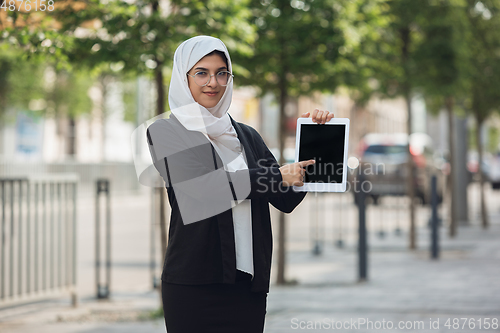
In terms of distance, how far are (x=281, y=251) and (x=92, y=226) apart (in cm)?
826

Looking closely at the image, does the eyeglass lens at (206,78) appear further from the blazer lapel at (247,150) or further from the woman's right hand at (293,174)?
the woman's right hand at (293,174)

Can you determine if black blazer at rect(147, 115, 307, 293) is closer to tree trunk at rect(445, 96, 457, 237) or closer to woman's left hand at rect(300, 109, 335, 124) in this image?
woman's left hand at rect(300, 109, 335, 124)

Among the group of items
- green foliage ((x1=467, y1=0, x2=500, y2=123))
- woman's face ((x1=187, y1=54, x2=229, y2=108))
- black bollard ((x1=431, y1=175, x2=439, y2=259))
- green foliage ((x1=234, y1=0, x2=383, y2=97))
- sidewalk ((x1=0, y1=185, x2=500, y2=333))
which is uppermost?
green foliage ((x1=467, y1=0, x2=500, y2=123))

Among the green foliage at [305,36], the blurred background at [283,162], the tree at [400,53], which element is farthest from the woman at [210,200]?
the tree at [400,53]

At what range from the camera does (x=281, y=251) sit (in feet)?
26.6

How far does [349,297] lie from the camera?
7043 millimetres

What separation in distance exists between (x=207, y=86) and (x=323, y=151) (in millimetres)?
494

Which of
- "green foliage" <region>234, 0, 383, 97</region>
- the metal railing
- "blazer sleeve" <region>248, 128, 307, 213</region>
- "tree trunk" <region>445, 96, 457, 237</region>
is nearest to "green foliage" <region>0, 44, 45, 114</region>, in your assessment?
"tree trunk" <region>445, 96, 457, 237</region>

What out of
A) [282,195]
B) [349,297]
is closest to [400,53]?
[349,297]

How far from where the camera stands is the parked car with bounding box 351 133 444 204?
17.2m

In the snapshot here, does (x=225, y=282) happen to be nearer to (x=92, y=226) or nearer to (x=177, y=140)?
(x=177, y=140)

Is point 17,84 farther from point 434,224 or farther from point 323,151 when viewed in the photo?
point 323,151

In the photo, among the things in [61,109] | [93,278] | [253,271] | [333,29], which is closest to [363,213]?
[333,29]

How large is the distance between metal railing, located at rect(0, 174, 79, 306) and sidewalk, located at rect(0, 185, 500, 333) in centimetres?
25
